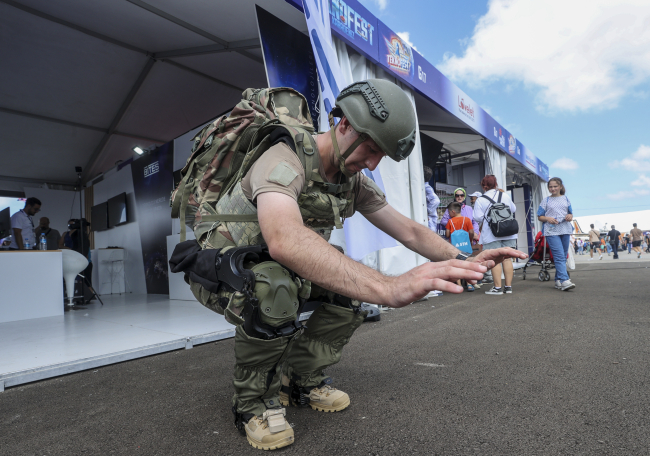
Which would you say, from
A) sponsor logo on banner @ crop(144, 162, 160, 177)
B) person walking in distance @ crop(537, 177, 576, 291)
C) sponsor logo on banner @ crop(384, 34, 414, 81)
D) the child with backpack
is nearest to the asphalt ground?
person walking in distance @ crop(537, 177, 576, 291)

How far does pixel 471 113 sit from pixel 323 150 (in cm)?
735

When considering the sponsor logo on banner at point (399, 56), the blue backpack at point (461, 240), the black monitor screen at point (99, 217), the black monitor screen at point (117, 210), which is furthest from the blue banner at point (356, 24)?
the black monitor screen at point (99, 217)

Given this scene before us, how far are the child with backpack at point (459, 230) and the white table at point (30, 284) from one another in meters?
5.57

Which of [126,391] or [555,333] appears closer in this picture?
[126,391]

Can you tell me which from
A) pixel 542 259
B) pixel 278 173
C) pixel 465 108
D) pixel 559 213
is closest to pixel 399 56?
pixel 465 108

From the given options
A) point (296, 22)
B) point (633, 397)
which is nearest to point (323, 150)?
point (633, 397)

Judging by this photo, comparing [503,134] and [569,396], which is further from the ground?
[503,134]

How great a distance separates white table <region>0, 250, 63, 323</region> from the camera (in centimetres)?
480

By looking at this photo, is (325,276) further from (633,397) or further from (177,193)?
(633,397)

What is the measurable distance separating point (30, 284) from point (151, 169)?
328cm

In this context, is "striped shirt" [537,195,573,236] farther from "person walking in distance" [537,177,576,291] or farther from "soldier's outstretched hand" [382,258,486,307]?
"soldier's outstretched hand" [382,258,486,307]

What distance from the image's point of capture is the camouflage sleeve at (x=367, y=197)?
5.83 ft

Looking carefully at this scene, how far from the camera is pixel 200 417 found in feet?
5.45

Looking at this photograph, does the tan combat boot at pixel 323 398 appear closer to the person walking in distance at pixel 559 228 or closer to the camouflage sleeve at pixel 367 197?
the camouflage sleeve at pixel 367 197
